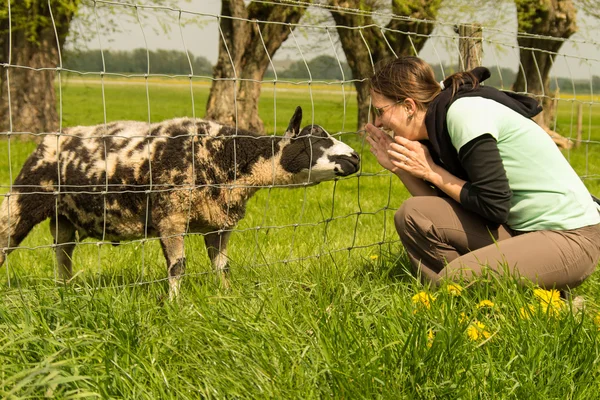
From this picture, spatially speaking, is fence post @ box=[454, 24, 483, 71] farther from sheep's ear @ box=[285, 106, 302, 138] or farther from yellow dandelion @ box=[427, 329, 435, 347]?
yellow dandelion @ box=[427, 329, 435, 347]

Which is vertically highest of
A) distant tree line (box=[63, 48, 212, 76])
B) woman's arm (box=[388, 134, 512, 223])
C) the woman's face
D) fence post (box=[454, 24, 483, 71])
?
fence post (box=[454, 24, 483, 71])

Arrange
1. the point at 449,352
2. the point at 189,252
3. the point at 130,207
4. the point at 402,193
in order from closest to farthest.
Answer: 1. the point at 449,352
2. the point at 130,207
3. the point at 189,252
4. the point at 402,193

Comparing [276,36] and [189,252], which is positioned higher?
[276,36]

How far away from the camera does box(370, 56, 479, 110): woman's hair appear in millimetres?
3826

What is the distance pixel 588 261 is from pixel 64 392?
2654 mm

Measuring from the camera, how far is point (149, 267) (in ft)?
15.2

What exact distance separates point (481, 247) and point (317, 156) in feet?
4.24

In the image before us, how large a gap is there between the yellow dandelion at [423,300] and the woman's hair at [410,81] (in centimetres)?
106

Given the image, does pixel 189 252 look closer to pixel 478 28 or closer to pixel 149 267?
pixel 149 267

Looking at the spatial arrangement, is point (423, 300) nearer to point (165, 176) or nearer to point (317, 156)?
point (317, 156)

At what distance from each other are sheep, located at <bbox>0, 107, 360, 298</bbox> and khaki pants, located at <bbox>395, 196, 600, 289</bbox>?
0.88 meters

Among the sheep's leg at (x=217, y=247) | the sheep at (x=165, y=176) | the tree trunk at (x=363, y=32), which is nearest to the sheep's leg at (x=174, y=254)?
the sheep at (x=165, y=176)

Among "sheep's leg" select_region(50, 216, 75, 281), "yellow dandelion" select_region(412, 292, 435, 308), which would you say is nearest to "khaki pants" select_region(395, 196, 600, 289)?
"yellow dandelion" select_region(412, 292, 435, 308)

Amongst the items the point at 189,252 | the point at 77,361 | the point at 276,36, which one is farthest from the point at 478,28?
the point at 276,36
